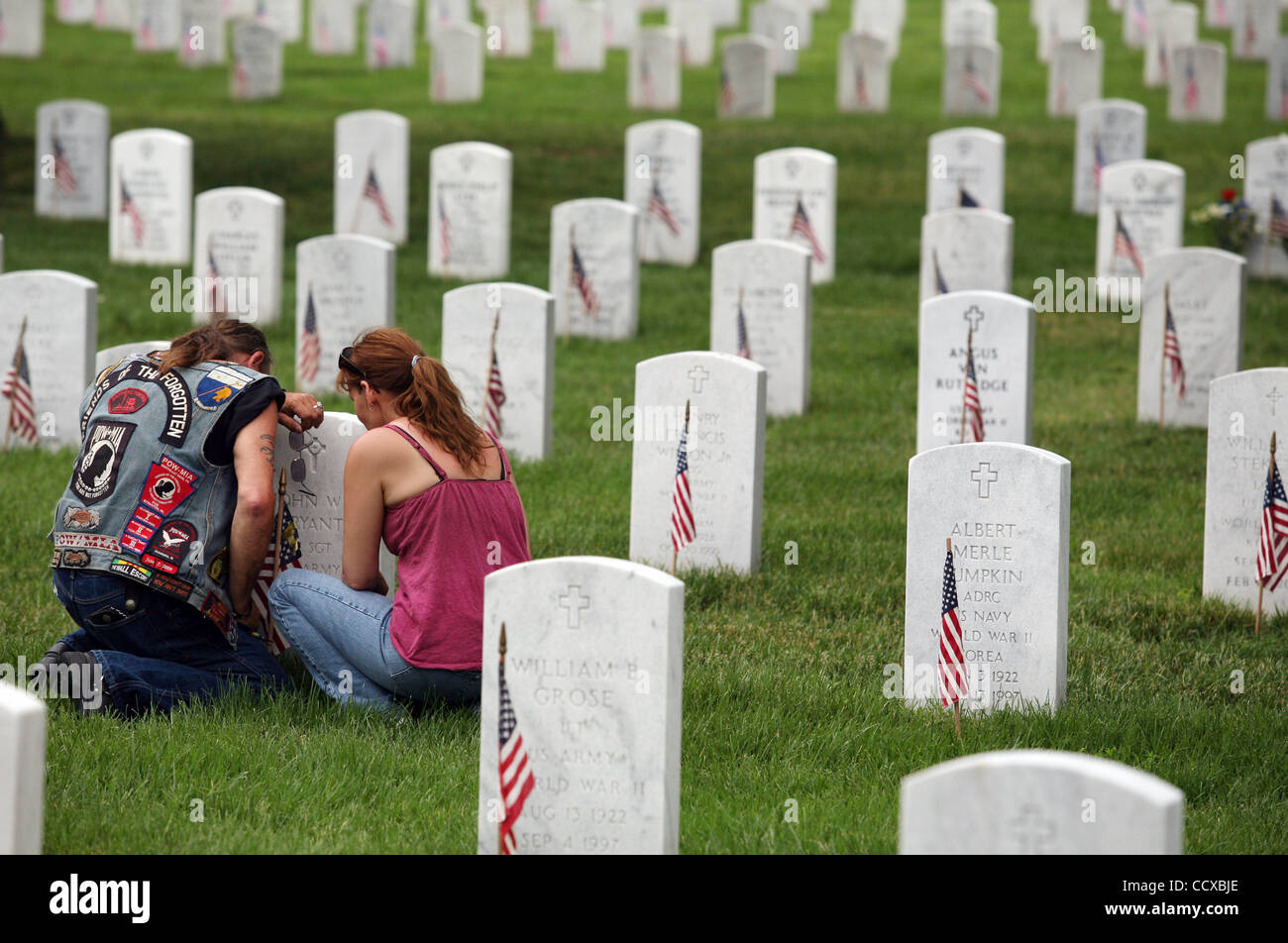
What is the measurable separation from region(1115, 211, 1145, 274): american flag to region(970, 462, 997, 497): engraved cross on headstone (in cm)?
873

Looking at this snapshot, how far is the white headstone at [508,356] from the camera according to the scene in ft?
28.8

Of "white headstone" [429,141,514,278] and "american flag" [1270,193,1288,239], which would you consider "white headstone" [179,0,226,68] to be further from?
"american flag" [1270,193,1288,239]

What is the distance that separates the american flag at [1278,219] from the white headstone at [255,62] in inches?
510

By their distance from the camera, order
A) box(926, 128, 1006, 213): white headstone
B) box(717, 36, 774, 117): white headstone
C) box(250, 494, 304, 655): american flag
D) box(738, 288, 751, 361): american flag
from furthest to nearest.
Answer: box(717, 36, 774, 117): white headstone → box(926, 128, 1006, 213): white headstone → box(738, 288, 751, 361): american flag → box(250, 494, 304, 655): american flag

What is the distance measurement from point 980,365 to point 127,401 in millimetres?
4615

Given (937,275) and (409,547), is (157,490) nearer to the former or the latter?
(409,547)

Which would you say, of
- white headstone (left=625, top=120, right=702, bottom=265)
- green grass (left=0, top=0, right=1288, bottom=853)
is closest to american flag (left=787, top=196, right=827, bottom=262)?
green grass (left=0, top=0, right=1288, bottom=853)

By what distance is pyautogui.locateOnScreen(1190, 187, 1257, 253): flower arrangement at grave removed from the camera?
45.8 ft

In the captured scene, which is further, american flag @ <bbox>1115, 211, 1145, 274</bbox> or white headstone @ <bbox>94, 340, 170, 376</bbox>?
american flag @ <bbox>1115, 211, 1145, 274</bbox>

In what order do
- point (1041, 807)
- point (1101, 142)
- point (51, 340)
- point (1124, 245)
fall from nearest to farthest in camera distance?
1. point (1041, 807)
2. point (51, 340)
3. point (1124, 245)
4. point (1101, 142)

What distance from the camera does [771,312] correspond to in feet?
33.1

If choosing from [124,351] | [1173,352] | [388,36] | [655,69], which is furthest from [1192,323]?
[388,36]

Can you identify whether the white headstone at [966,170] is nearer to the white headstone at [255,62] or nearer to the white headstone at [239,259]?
the white headstone at [239,259]

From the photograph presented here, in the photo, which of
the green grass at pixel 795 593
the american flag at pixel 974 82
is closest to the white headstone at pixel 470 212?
the green grass at pixel 795 593
